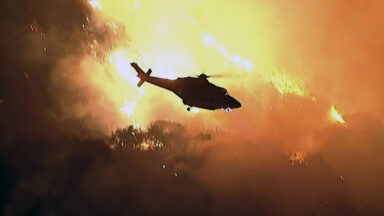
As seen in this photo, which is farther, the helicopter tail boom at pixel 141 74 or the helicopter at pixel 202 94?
the helicopter tail boom at pixel 141 74

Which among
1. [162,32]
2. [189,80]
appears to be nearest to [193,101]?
[189,80]

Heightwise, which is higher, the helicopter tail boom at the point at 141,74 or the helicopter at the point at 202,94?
the helicopter tail boom at the point at 141,74

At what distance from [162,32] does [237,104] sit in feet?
52.6

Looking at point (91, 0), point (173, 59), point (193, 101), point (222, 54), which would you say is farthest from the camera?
point (222, 54)

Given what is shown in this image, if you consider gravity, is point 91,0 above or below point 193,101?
above

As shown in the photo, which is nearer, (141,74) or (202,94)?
(202,94)

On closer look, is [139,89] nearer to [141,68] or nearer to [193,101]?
[141,68]

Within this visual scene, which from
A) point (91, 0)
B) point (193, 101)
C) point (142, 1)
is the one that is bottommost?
point (193, 101)

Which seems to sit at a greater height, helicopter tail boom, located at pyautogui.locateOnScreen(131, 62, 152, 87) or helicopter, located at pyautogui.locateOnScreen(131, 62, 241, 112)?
helicopter tail boom, located at pyautogui.locateOnScreen(131, 62, 152, 87)

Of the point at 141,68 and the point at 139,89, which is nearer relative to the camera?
the point at 141,68

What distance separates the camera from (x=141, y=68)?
59.1 meters

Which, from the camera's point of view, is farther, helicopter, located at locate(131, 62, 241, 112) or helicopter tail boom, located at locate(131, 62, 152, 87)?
helicopter tail boom, located at locate(131, 62, 152, 87)

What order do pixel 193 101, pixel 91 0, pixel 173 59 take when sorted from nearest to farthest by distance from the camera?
pixel 193 101 → pixel 91 0 → pixel 173 59

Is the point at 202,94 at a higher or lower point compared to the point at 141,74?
lower
